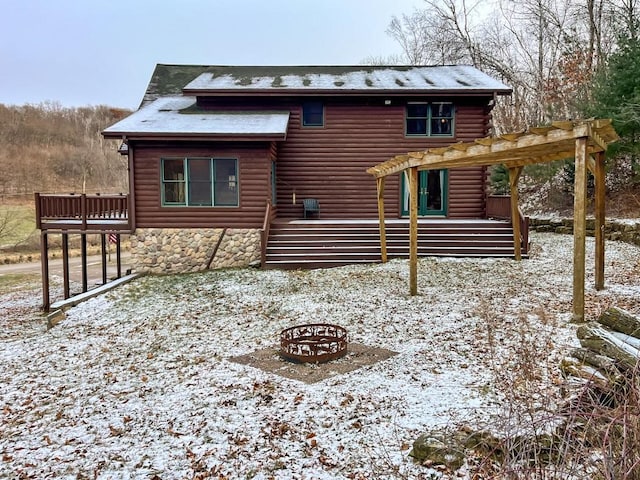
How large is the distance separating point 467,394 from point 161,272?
10094 millimetres

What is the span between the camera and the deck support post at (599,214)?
7586 mm

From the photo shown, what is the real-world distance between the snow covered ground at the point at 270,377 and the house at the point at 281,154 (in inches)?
112

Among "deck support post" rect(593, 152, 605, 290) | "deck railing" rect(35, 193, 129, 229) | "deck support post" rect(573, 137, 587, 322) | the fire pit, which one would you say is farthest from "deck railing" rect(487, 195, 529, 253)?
"deck railing" rect(35, 193, 129, 229)

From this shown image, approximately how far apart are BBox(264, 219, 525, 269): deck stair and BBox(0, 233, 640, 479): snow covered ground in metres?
1.71

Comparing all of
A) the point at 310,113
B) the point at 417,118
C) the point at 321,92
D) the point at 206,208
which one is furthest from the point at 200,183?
the point at 417,118

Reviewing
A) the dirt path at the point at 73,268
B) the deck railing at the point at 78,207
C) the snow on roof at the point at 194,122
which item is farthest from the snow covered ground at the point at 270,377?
the dirt path at the point at 73,268

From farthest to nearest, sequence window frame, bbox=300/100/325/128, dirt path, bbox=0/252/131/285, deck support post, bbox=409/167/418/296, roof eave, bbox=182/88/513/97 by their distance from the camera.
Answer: dirt path, bbox=0/252/131/285
window frame, bbox=300/100/325/128
roof eave, bbox=182/88/513/97
deck support post, bbox=409/167/418/296

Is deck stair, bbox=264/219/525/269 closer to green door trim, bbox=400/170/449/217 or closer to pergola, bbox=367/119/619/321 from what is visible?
green door trim, bbox=400/170/449/217

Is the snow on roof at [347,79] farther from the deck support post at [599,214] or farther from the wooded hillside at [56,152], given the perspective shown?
the wooded hillside at [56,152]

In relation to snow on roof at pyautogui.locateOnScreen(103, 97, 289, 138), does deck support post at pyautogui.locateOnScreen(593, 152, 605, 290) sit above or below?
below

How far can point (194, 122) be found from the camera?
13.2 metres

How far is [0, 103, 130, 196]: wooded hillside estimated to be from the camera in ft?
171

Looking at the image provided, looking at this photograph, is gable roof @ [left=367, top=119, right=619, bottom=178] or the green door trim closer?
gable roof @ [left=367, top=119, right=619, bottom=178]

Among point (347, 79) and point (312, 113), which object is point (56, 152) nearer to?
point (347, 79)
